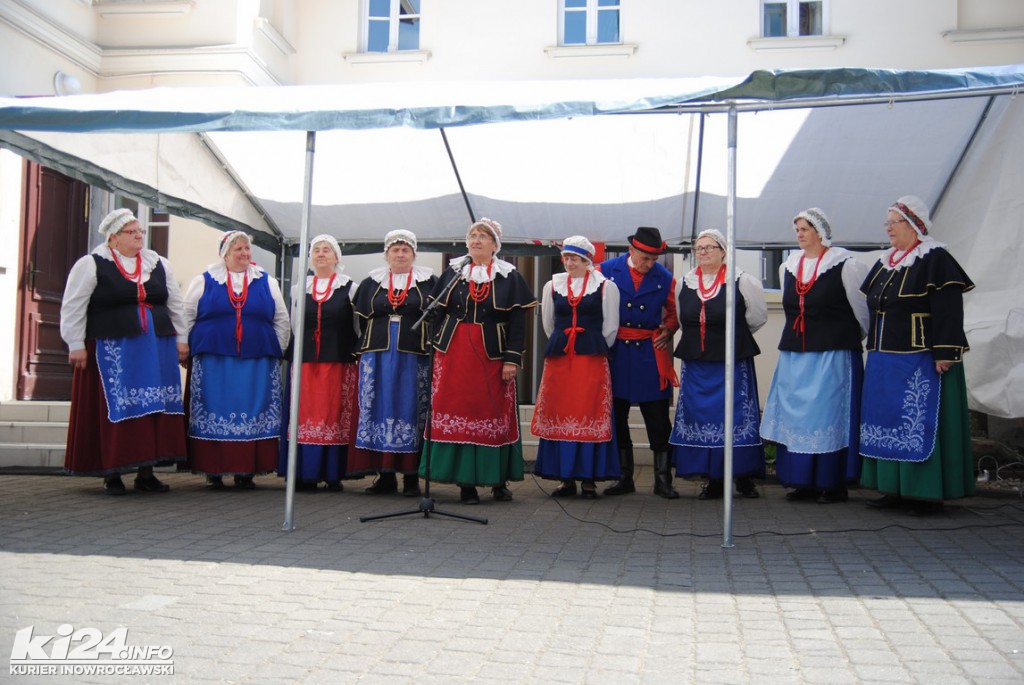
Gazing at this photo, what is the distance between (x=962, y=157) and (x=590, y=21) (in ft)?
16.1

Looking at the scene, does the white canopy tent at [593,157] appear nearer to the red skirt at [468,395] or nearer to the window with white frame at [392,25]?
the red skirt at [468,395]

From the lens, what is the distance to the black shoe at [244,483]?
6941 millimetres

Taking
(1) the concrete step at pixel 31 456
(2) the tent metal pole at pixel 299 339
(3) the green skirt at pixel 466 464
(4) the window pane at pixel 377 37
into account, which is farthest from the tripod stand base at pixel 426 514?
(4) the window pane at pixel 377 37

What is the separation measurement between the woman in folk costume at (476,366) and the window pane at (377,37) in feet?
17.1

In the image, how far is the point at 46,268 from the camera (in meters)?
9.20

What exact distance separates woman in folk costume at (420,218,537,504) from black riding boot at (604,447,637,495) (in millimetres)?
863

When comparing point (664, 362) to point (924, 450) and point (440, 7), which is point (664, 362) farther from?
point (440, 7)

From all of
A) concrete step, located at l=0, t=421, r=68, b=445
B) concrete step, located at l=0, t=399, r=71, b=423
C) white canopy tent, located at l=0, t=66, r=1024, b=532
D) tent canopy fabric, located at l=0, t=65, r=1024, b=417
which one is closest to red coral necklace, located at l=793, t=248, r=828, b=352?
white canopy tent, located at l=0, t=66, r=1024, b=532

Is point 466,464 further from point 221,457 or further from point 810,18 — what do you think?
point 810,18

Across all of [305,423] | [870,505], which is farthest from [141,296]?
[870,505]

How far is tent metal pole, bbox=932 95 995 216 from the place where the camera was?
591 cm

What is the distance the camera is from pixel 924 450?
5566 mm

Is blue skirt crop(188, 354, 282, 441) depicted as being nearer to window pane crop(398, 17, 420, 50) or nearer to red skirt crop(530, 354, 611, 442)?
red skirt crop(530, 354, 611, 442)

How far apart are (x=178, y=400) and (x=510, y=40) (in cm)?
557
